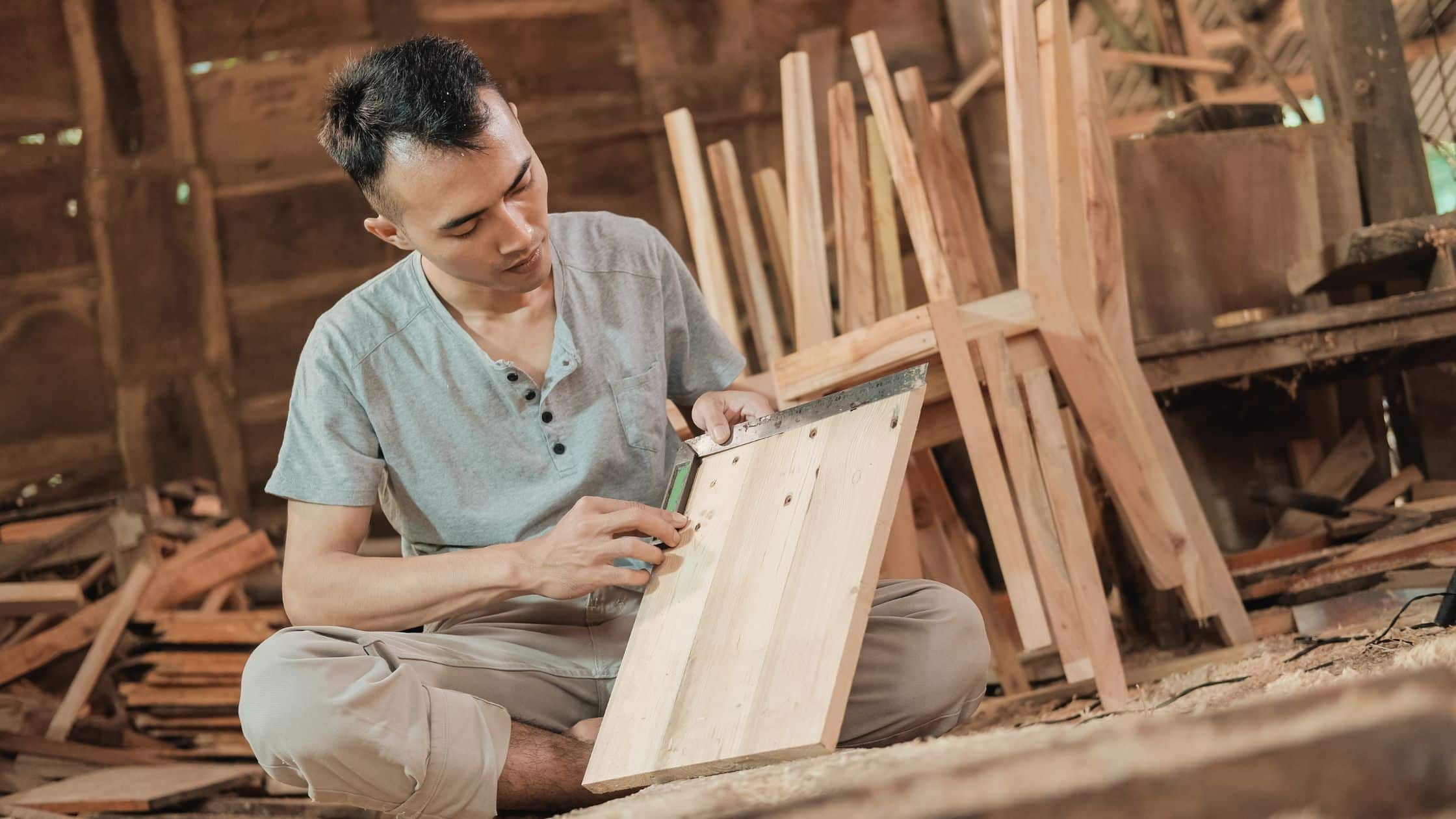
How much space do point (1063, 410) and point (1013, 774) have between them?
8.59ft

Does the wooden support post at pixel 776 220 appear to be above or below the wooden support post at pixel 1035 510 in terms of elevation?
above

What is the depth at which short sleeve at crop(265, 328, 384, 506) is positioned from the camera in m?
2.02

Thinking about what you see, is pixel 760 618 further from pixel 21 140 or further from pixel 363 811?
pixel 21 140

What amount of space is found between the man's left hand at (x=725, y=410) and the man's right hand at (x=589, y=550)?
26 cm

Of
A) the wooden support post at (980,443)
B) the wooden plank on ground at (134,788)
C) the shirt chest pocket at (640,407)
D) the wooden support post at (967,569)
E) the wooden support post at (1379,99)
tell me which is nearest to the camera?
the shirt chest pocket at (640,407)

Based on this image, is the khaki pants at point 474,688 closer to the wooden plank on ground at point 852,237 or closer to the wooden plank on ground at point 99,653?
the wooden plank on ground at point 852,237

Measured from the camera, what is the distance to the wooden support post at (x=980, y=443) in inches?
90.5

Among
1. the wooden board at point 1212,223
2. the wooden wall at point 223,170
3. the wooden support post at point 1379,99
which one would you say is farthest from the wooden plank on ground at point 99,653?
the wooden support post at point 1379,99

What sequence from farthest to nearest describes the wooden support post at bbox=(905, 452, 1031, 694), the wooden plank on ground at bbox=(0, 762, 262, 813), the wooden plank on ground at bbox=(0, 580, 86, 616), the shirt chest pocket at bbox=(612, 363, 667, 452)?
the wooden plank on ground at bbox=(0, 580, 86, 616) → the wooden plank on ground at bbox=(0, 762, 262, 813) → the wooden support post at bbox=(905, 452, 1031, 694) → the shirt chest pocket at bbox=(612, 363, 667, 452)

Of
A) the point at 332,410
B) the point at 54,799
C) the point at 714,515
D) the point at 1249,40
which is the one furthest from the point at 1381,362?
the point at 54,799

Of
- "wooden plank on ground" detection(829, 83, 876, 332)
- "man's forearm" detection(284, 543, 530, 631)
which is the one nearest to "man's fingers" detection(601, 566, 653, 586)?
"man's forearm" detection(284, 543, 530, 631)

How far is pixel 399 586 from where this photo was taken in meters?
1.91

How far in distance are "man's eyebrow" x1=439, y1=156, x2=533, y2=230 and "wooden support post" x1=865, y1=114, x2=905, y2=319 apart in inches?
65.7

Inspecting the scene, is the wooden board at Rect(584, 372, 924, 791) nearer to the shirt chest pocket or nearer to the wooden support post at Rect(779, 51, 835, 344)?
the shirt chest pocket
